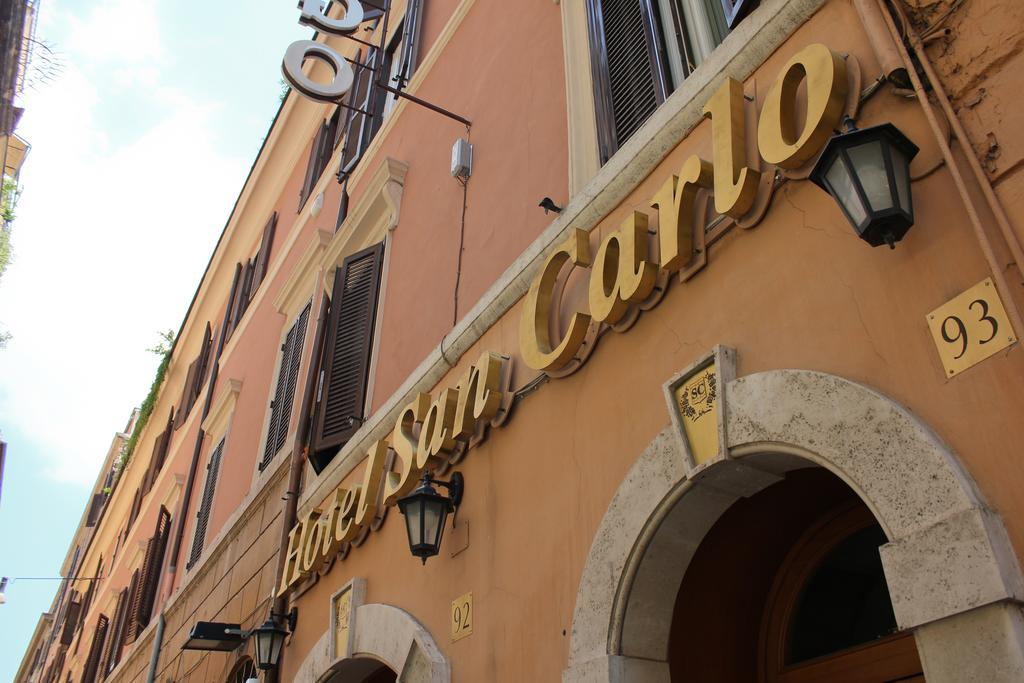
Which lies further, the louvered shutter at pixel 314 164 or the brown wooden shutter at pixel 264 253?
the brown wooden shutter at pixel 264 253

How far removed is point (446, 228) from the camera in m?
6.84

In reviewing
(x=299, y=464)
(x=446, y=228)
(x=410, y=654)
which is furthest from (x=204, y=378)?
(x=410, y=654)

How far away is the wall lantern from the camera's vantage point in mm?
4855

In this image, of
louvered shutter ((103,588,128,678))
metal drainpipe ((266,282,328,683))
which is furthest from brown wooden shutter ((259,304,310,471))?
louvered shutter ((103,588,128,678))

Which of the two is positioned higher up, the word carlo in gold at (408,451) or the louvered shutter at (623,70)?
the louvered shutter at (623,70)

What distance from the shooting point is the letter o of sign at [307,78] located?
8.40m

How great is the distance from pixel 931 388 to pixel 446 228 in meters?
4.72

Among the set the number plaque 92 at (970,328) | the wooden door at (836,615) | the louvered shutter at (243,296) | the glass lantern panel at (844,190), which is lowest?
the wooden door at (836,615)

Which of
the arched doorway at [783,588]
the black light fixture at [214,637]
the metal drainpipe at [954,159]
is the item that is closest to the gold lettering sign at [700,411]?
the arched doorway at [783,588]

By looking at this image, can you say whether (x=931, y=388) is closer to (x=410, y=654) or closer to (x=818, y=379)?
(x=818, y=379)

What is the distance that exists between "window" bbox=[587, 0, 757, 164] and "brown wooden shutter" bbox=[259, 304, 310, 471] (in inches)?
212

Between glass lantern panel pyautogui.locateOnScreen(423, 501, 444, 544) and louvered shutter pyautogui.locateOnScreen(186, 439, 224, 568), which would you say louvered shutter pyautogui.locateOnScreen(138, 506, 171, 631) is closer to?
louvered shutter pyautogui.locateOnScreen(186, 439, 224, 568)

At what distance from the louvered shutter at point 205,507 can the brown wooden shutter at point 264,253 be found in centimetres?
273

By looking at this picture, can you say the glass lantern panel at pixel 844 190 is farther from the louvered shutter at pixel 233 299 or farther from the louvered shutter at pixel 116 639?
the louvered shutter at pixel 116 639
